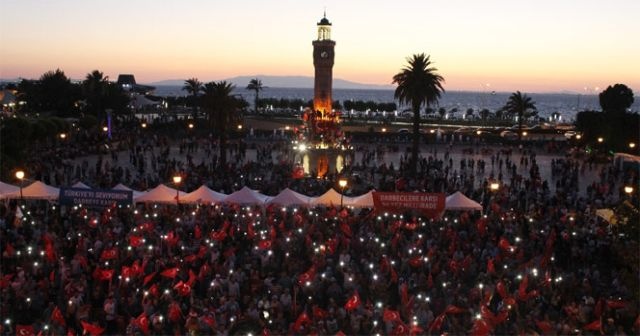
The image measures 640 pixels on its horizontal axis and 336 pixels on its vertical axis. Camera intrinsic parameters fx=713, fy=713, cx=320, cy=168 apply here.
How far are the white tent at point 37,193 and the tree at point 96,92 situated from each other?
53586 mm

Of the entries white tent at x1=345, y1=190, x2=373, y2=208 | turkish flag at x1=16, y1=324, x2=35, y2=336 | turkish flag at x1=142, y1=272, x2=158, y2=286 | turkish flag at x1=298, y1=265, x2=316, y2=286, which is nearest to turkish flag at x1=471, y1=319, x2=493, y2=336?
turkish flag at x1=298, y1=265, x2=316, y2=286

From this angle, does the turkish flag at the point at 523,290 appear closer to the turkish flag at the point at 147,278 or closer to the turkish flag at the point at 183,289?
the turkish flag at the point at 183,289

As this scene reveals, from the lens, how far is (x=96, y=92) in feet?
264

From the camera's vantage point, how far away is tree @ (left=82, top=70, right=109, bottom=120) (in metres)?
78.0

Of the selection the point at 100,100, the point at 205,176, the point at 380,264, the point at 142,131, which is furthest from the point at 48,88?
the point at 380,264

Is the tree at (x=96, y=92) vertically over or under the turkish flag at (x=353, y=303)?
over

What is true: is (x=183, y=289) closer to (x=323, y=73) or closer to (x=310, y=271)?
(x=310, y=271)

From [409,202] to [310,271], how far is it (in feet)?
26.2

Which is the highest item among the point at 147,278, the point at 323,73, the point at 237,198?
the point at 323,73

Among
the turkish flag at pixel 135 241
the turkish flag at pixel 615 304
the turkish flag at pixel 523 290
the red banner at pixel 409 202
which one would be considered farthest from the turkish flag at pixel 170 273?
the turkish flag at pixel 615 304

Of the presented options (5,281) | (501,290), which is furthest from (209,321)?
(501,290)

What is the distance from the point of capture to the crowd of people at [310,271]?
14.3m

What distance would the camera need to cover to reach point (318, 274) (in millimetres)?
17359

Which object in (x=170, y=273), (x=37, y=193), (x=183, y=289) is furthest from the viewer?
(x=37, y=193)
